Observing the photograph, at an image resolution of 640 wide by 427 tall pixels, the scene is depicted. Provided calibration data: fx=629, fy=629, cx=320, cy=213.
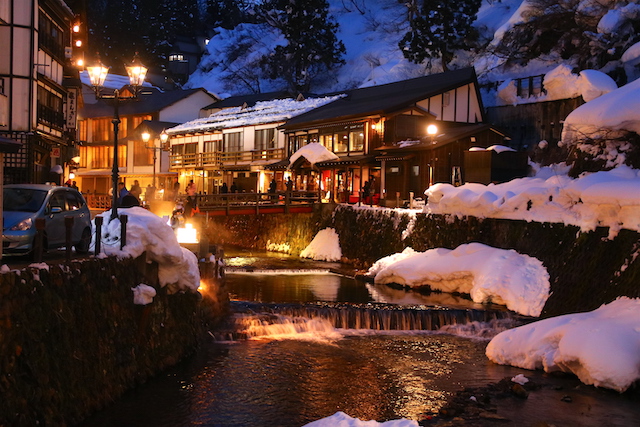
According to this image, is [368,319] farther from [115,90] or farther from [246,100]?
[246,100]

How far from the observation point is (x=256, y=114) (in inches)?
2016

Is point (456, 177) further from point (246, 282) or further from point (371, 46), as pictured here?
point (371, 46)

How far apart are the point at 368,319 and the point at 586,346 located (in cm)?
667

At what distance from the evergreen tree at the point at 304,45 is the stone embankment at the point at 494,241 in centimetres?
3196

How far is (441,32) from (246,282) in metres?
37.4

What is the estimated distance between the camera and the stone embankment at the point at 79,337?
851 centimetres

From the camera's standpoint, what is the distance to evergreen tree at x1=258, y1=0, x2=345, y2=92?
6538 cm

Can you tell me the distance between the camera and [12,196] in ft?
41.9

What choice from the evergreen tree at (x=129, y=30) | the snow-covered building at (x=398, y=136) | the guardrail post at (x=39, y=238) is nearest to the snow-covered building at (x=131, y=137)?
the evergreen tree at (x=129, y=30)

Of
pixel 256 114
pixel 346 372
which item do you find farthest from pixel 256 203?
pixel 256 114

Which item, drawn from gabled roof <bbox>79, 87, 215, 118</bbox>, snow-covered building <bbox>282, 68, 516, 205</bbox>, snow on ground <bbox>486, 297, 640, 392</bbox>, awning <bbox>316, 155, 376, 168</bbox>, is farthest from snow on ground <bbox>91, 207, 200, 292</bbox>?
gabled roof <bbox>79, 87, 215, 118</bbox>

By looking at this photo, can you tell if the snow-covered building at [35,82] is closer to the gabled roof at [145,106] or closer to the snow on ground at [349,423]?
the snow on ground at [349,423]

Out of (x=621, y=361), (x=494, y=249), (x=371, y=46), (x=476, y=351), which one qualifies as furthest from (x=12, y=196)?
(x=371, y=46)

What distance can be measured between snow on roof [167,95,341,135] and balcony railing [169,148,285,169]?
2.16m
